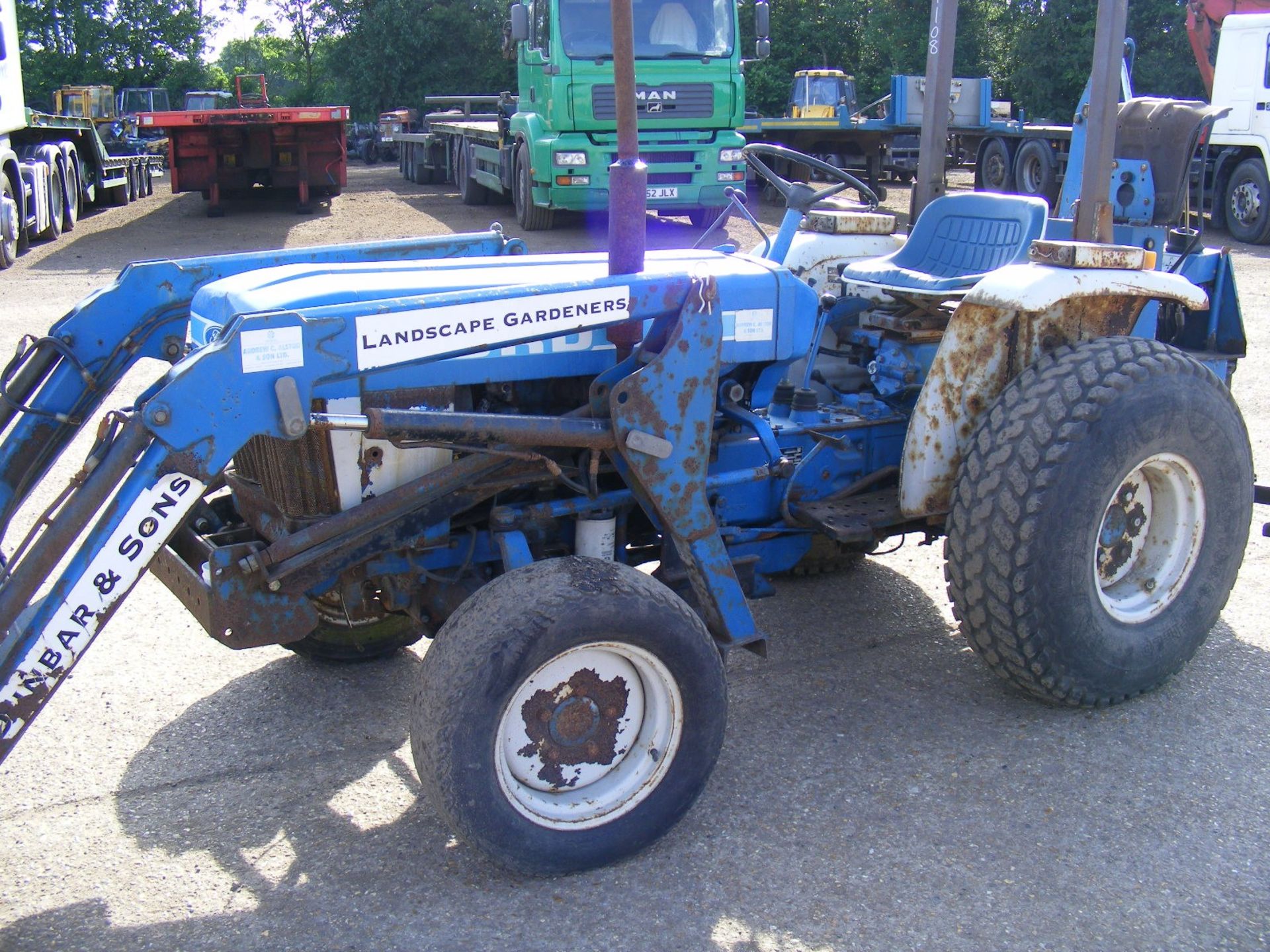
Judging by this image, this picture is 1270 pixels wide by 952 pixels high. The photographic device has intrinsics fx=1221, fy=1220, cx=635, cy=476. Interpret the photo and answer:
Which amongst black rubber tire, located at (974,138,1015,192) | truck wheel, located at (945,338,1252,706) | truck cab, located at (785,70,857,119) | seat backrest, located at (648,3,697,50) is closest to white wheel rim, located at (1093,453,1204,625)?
truck wheel, located at (945,338,1252,706)

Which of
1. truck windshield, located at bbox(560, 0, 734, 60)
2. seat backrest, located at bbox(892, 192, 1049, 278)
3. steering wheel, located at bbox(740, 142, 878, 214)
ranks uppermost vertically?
truck windshield, located at bbox(560, 0, 734, 60)

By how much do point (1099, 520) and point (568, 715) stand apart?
5.19ft

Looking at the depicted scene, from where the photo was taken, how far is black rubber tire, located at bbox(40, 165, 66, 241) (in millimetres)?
15406

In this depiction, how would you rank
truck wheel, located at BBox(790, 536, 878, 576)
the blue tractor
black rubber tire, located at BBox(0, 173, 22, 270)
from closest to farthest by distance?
the blue tractor
truck wheel, located at BBox(790, 536, 878, 576)
black rubber tire, located at BBox(0, 173, 22, 270)

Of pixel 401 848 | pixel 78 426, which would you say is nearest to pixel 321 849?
pixel 401 848

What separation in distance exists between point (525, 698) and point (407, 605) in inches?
22.6

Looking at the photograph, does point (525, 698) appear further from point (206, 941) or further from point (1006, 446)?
point (1006, 446)

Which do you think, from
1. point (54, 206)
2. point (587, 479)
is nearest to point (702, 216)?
point (54, 206)

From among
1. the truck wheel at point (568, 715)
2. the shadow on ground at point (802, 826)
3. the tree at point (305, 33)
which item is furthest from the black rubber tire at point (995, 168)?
the tree at point (305, 33)

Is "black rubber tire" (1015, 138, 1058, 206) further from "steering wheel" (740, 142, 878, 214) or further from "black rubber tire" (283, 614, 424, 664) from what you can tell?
"black rubber tire" (283, 614, 424, 664)

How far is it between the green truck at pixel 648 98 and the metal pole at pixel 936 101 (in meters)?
8.76

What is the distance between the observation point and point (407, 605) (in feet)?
10.6

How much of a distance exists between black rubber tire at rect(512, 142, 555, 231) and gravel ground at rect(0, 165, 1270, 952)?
434 inches

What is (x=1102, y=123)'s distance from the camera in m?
3.79
